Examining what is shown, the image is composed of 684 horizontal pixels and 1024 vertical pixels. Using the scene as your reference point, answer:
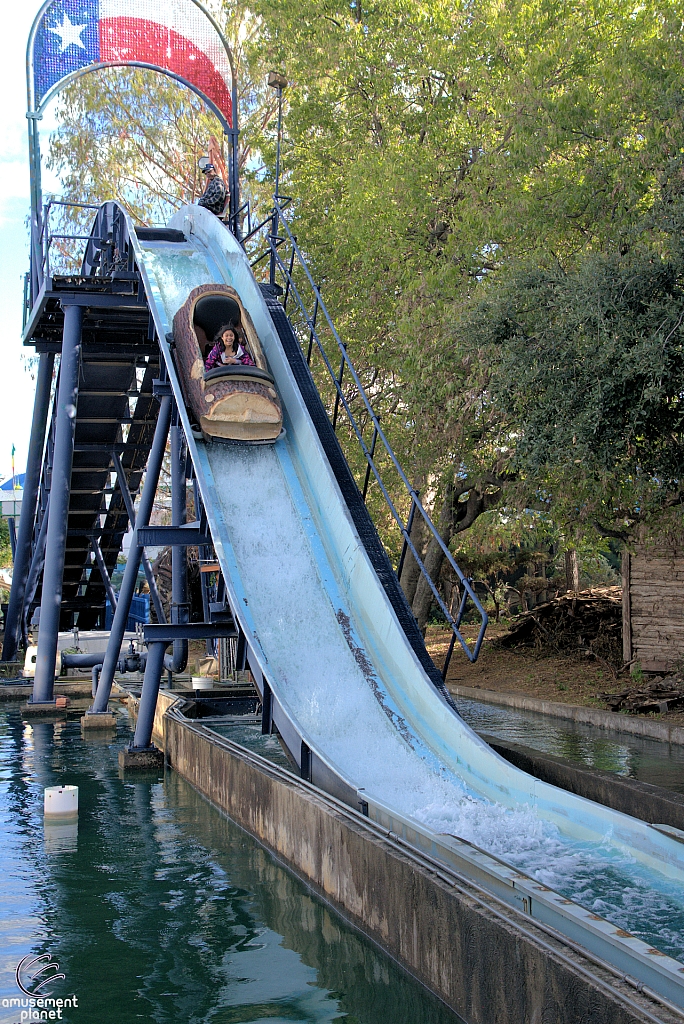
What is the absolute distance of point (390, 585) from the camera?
8.78 meters

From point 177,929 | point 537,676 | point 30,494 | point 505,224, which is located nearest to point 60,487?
point 30,494

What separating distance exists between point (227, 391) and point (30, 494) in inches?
301

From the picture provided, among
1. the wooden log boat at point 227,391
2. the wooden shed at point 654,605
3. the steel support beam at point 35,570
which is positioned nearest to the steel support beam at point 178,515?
the wooden log boat at point 227,391

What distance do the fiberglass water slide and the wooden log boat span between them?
7.6 inches

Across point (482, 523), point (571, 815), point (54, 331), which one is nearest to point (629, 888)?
point (571, 815)

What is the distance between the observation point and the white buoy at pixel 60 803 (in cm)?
852

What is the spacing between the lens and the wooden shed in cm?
1381

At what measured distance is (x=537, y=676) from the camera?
16.2 metres

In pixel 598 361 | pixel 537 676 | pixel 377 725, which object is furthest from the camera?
pixel 537 676

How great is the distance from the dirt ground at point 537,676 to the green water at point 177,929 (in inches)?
258

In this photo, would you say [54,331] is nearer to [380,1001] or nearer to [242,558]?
[242,558]

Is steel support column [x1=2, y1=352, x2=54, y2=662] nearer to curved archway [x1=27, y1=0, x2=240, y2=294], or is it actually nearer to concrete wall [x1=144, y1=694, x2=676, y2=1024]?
curved archway [x1=27, y1=0, x2=240, y2=294]

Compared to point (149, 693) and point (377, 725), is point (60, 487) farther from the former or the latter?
point (377, 725)

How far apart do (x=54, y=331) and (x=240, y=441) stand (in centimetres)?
606
